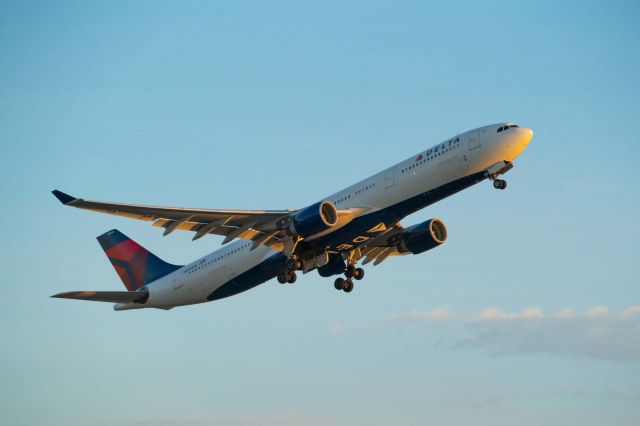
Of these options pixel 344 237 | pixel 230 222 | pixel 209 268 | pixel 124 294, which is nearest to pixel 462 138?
pixel 344 237

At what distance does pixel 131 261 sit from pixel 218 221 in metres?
12.5

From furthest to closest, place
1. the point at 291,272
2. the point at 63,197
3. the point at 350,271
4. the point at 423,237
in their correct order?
the point at 350,271
the point at 423,237
the point at 291,272
the point at 63,197

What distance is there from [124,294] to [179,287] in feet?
10.1

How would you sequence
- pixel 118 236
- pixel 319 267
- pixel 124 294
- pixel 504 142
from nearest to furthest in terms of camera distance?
pixel 504 142 < pixel 319 267 < pixel 124 294 < pixel 118 236

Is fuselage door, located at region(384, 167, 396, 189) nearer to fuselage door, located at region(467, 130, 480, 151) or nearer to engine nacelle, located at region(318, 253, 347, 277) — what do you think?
fuselage door, located at region(467, 130, 480, 151)

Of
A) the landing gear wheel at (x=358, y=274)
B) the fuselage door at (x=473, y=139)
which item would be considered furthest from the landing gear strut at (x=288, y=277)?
the fuselage door at (x=473, y=139)

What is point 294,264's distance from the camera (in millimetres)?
49000

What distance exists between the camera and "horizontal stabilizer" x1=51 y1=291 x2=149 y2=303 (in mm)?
50844

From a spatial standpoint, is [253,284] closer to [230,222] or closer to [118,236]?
[230,222]

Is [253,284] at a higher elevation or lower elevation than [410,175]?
lower

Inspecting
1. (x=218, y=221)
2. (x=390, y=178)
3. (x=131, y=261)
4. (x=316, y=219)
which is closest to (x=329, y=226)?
(x=316, y=219)

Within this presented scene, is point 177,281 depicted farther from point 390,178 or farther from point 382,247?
point 390,178

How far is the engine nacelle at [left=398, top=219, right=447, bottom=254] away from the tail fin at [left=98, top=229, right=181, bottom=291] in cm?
1274

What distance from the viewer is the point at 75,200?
139 feet
